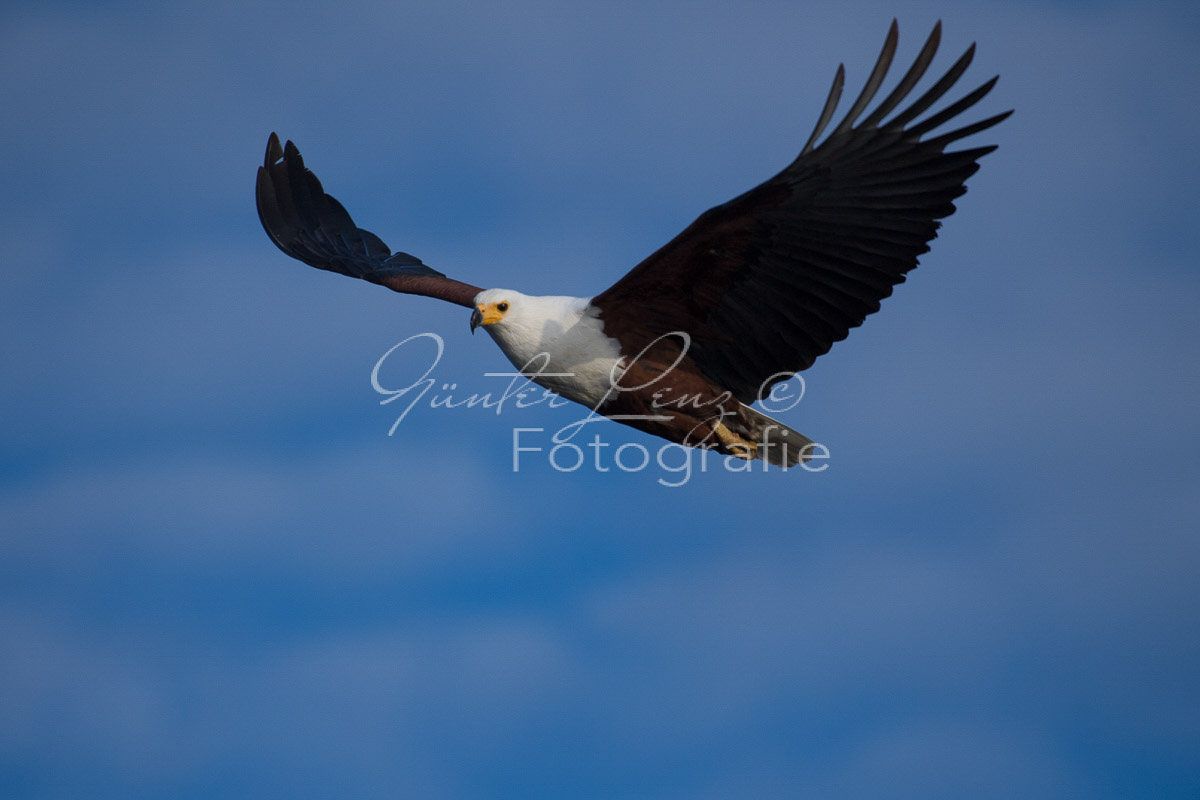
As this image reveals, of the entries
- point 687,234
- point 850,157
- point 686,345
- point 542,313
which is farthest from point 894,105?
point 542,313

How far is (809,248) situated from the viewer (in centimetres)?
689

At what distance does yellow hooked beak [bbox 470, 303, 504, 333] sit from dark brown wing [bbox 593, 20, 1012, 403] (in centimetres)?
70

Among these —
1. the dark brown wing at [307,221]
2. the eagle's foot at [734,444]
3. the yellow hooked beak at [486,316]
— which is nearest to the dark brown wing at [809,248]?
the eagle's foot at [734,444]

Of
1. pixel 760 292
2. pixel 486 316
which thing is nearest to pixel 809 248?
pixel 760 292

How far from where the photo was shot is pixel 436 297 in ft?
28.6

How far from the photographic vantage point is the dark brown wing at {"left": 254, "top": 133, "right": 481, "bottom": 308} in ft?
33.0

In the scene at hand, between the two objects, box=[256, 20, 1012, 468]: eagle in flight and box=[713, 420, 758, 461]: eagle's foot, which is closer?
box=[256, 20, 1012, 468]: eagle in flight

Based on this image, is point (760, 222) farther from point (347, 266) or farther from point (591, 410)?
point (347, 266)

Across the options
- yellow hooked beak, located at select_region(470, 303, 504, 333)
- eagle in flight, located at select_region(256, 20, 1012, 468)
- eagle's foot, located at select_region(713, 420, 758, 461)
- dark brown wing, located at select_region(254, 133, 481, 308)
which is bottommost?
eagle's foot, located at select_region(713, 420, 758, 461)

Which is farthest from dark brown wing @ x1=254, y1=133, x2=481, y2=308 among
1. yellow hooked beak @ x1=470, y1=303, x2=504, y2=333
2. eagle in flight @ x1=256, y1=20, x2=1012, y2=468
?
yellow hooked beak @ x1=470, y1=303, x2=504, y2=333

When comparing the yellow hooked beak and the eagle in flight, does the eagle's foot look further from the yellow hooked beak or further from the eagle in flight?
the yellow hooked beak

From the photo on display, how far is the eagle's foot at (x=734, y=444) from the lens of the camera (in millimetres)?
7711

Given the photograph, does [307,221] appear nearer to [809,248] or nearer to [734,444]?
[734,444]

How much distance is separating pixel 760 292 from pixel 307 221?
15.4 feet
